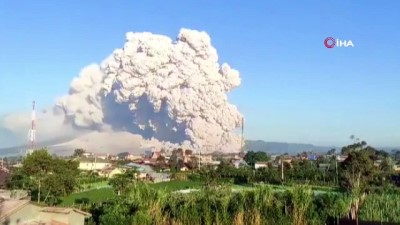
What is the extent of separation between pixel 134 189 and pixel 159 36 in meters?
47.0

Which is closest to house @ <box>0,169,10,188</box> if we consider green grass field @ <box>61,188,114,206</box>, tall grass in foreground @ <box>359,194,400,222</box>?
green grass field @ <box>61,188,114,206</box>

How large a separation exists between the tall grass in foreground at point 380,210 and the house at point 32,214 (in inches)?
205

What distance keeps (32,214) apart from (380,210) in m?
6.77

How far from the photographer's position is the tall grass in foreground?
10338mm

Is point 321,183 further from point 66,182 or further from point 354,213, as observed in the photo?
point 354,213

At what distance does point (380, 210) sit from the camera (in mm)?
10984

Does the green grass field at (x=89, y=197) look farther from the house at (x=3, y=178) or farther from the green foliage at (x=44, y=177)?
the house at (x=3, y=178)

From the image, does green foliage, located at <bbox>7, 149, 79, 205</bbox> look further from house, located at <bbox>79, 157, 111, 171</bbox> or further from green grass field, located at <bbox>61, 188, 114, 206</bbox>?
house, located at <bbox>79, 157, 111, 171</bbox>

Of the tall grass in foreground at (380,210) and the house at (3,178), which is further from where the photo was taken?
the house at (3,178)

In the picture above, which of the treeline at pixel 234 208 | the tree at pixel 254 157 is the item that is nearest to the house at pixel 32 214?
the treeline at pixel 234 208

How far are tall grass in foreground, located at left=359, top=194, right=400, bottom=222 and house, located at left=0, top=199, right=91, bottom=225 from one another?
17.1 ft

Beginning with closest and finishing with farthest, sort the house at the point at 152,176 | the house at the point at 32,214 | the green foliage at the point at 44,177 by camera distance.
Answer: the house at the point at 32,214 → the green foliage at the point at 44,177 → the house at the point at 152,176

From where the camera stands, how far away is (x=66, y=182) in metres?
17.8

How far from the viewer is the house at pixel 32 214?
8.01 meters
